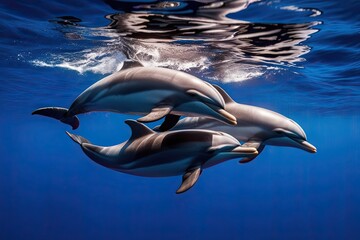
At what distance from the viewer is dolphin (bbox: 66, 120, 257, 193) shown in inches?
163

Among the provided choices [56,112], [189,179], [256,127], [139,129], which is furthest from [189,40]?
[189,179]

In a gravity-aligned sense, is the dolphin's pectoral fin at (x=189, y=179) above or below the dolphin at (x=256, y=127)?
below

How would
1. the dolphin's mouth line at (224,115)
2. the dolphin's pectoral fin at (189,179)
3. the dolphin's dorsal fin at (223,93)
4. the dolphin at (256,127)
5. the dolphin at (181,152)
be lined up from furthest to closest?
the dolphin at (256,127) → the dolphin's dorsal fin at (223,93) → the dolphin at (181,152) → the dolphin's mouth line at (224,115) → the dolphin's pectoral fin at (189,179)

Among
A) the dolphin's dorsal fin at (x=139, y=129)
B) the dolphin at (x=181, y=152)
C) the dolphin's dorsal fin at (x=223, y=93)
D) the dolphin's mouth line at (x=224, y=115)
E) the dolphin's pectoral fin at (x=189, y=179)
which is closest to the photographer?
the dolphin's pectoral fin at (x=189, y=179)

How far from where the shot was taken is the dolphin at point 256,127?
16.7 feet

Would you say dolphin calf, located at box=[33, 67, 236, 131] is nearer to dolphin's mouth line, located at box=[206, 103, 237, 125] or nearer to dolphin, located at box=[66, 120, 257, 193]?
dolphin's mouth line, located at box=[206, 103, 237, 125]

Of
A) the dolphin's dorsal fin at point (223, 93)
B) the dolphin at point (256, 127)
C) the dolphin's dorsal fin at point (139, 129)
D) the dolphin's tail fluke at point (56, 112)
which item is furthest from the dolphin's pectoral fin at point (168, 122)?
the dolphin's tail fluke at point (56, 112)

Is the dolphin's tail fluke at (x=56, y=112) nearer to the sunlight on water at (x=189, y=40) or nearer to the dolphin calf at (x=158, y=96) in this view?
the dolphin calf at (x=158, y=96)

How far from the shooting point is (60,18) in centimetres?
1041

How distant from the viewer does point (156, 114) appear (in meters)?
3.93

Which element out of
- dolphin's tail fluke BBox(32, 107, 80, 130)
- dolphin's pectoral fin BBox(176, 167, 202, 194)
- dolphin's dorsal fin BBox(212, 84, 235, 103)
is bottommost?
dolphin's tail fluke BBox(32, 107, 80, 130)

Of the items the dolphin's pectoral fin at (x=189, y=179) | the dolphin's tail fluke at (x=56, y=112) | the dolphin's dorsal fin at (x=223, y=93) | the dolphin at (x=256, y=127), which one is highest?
the dolphin's dorsal fin at (x=223, y=93)

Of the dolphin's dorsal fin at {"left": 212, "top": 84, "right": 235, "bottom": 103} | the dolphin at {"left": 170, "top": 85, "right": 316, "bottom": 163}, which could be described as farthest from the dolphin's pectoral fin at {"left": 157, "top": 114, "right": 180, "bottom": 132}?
the dolphin's dorsal fin at {"left": 212, "top": 84, "right": 235, "bottom": 103}

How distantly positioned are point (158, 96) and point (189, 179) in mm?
1116
